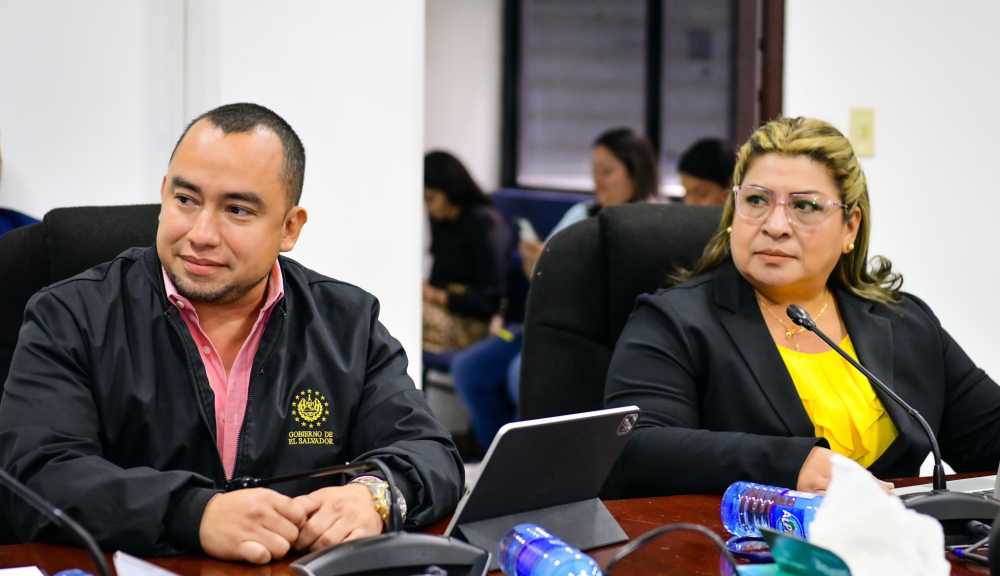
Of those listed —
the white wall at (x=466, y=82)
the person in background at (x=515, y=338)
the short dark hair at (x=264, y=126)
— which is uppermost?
the white wall at (x=466, y=82)

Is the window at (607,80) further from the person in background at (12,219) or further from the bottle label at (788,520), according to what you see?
the bottle label at (788,520)

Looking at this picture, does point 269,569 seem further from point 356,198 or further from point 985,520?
point 356,198

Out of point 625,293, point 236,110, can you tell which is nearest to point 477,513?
point 236,110

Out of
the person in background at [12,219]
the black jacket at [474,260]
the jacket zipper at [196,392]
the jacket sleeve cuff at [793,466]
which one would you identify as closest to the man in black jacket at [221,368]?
the jacket zipper at [196,392]

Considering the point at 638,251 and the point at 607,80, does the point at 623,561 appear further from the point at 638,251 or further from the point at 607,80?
the point at 607,80

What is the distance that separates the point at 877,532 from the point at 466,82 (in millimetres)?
4945

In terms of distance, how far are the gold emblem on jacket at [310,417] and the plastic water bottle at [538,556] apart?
1.45 ft

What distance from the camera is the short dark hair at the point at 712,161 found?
328 cm

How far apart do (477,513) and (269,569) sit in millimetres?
217

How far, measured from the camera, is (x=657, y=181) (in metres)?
3.85

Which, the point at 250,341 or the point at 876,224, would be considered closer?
the point at 250,341

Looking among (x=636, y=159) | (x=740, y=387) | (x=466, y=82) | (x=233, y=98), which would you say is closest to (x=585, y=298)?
(x=740, y=387)

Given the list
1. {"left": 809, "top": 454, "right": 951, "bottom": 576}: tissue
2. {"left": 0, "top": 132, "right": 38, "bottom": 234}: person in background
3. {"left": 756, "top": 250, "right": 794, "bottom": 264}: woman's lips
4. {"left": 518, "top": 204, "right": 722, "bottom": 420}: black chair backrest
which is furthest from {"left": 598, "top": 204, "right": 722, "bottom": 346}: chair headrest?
{"left": 0, "top": 132, "right": 38, "bottom": 234}: person in background

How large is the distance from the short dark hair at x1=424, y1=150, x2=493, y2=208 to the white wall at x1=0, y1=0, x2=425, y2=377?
1.91 meters
